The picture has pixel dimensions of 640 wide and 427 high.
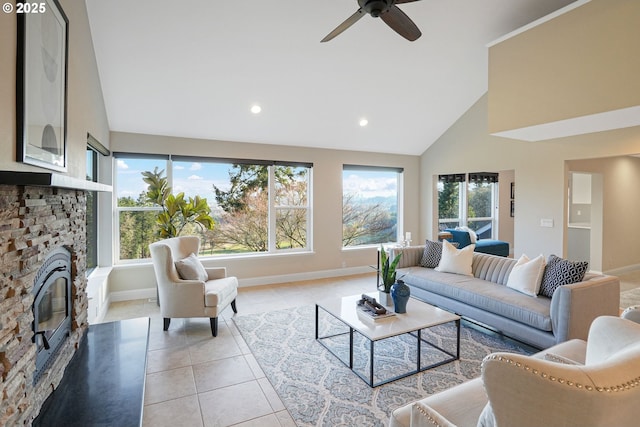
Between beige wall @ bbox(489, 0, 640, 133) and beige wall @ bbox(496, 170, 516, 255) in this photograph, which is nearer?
beige wall @ bbox(489, 0, 640, 133)

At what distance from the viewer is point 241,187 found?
5.64 m

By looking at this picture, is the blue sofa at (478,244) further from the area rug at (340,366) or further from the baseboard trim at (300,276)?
the area rug at (340,366)

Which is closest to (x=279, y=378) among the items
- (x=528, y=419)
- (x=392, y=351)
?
(x=392, y=351)

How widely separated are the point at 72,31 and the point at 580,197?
9.42 m

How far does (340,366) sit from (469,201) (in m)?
6.29

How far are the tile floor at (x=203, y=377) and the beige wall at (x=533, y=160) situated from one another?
151 inches

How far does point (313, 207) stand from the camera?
6055 millimetres

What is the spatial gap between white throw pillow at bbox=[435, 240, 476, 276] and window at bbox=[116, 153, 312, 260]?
260 centimetres

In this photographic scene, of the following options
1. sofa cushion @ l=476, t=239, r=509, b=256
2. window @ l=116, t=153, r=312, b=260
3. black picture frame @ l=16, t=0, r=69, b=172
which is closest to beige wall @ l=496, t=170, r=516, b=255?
sofa cushion @ l=476, t=239, r=509, b=256

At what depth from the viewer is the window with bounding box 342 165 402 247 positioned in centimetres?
653

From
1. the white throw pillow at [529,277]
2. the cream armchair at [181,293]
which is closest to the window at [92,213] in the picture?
the cream armchair at [181,293]

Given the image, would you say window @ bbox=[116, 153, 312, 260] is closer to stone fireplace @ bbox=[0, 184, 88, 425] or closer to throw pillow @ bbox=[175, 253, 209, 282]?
throw pillow @ bbox=[175, 253, 209, 282]

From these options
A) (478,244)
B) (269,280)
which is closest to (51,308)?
(269,280)

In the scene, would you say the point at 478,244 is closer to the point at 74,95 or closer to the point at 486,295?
the point at 486,295
